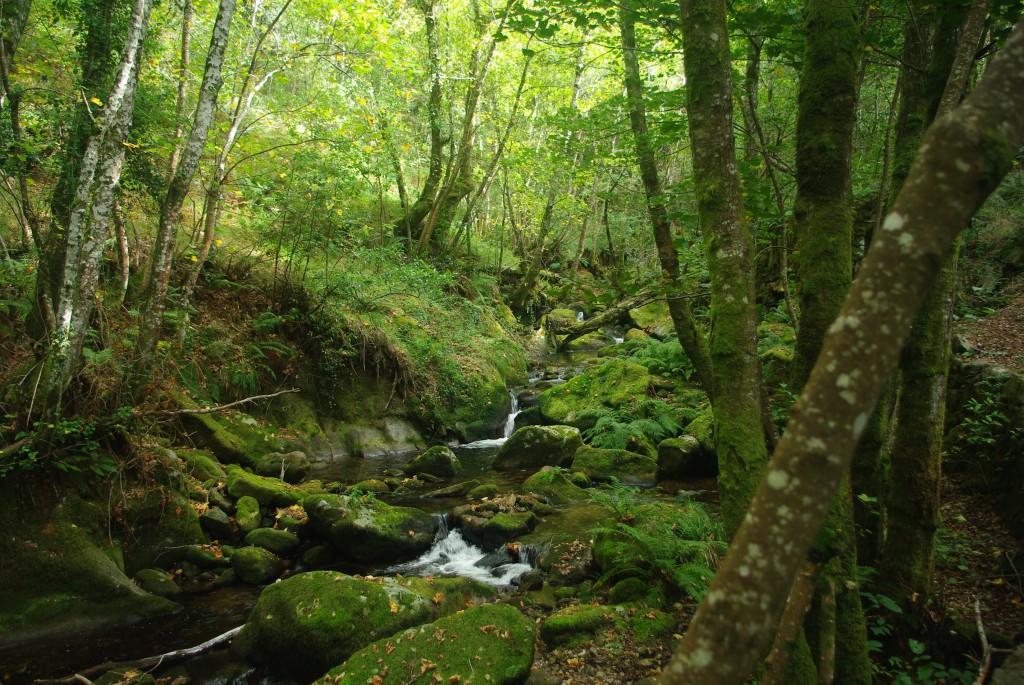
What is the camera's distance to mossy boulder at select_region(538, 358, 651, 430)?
12.7 metres

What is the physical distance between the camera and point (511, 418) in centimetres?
1430

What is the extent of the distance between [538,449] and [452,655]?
7059 mm

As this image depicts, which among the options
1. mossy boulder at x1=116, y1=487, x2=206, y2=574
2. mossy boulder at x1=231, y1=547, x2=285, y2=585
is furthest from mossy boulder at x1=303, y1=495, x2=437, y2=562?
mossy boulder at x1=116, y1=487, x2=206, y2=574

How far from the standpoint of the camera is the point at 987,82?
1.41 m

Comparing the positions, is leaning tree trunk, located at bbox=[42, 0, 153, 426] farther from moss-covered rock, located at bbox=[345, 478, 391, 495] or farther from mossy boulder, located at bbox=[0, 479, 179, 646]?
moss-covered rock, located at bbox=[345, 478, 391, 495]

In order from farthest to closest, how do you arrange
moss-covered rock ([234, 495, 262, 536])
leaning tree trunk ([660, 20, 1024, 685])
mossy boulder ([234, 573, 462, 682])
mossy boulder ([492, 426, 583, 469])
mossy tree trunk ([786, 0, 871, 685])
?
1. mossy boulder ([492, 426, 583, 469])
2. moss-covered rock ([234, 495, 262, 536])
3. mossy boulder ([234, 573, 462, 682])
4. mossy tree trunk ([786, 0, 871, 685])
5. leaning tree trunk ([660, 20, 1024, 685])

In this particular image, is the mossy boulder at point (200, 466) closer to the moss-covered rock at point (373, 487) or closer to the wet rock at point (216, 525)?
the wet rock at point (216, 525)

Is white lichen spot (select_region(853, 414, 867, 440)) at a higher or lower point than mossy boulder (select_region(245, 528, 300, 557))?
higher

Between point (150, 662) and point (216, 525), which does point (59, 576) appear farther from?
point (216, 525)

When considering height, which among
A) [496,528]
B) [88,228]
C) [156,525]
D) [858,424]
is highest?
[88,228]

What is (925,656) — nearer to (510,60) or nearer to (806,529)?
(806,529)

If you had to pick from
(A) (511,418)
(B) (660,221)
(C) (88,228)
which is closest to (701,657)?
(B) (660,221)

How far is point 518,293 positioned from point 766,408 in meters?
17.9

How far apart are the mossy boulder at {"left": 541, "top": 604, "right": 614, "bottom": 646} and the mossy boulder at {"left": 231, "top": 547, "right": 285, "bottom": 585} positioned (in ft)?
12.0
